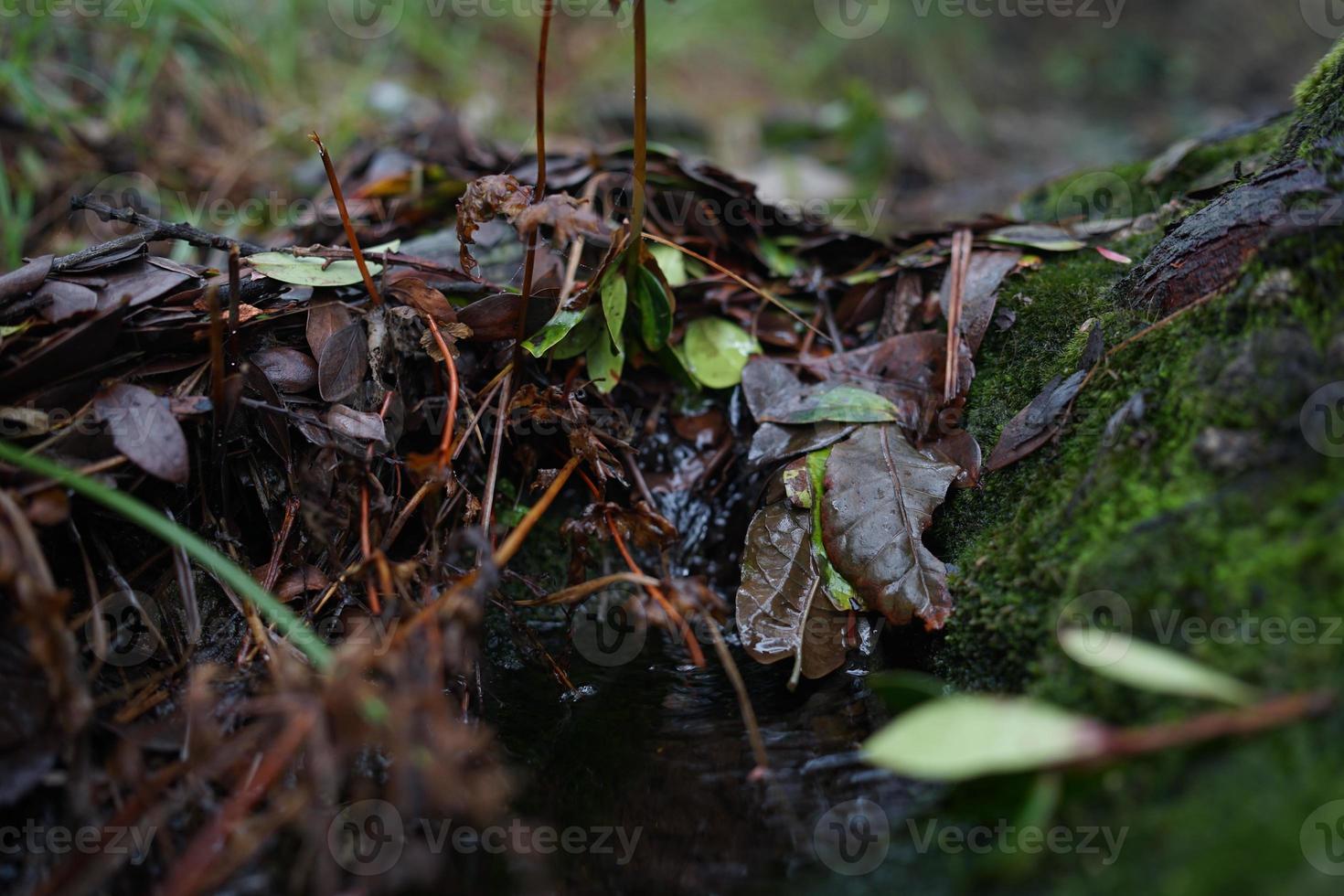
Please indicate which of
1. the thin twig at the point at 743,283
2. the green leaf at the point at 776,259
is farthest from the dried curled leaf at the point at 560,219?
the green leaf at the point at 776,259

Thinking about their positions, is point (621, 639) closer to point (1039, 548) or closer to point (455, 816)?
point (455, 816)

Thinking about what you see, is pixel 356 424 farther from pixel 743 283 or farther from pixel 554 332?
pixel 743 283

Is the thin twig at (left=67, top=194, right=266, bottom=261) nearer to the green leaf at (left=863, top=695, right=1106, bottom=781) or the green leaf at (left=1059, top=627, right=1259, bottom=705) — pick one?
the green leaf at (left=863, top=695, right=1106, bottom=781)

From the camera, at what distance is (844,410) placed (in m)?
1.75

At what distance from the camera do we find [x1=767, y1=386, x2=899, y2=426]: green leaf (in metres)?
1.73

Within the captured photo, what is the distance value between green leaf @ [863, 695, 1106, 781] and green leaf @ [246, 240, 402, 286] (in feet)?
4.37

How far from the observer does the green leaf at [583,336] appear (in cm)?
177

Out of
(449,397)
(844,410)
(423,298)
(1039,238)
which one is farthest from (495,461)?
(1039,238)

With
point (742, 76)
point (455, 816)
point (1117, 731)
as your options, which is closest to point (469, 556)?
point (455, 816)

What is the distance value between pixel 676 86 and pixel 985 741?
537cm

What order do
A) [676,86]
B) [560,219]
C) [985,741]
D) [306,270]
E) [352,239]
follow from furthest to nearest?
[676,86], [306,270], [352,239], [560,219], [985,741]

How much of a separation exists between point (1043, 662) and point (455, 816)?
86 cm

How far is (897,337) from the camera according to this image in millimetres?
1946

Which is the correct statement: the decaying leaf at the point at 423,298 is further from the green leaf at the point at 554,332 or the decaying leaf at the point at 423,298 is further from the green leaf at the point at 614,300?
the green leaf at the point at 614,300
